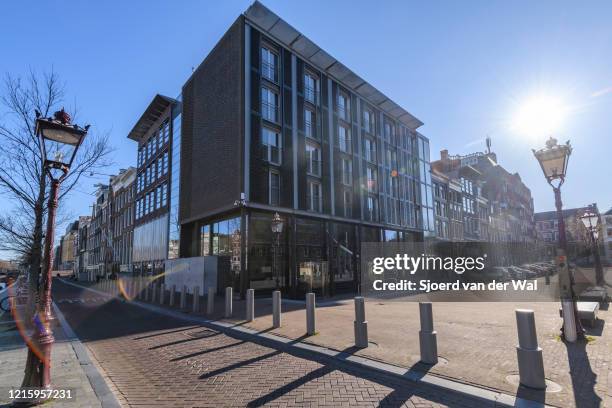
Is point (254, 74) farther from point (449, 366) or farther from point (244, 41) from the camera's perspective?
point (449, 366)

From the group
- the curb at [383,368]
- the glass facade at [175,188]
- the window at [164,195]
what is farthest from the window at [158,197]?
the curb at [383,368]

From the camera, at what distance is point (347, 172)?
1104 inches

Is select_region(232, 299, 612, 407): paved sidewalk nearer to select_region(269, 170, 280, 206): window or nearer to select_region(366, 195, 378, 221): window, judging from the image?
select_region(269, 170, 280, 206): window

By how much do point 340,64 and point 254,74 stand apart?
8.38 m

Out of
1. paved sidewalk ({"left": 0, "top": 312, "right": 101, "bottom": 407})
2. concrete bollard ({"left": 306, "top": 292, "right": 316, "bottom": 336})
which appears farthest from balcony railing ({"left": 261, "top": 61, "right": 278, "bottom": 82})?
paved sidewalk ({"left": 0, "top": 312, "right": 101, "bottom": 407})

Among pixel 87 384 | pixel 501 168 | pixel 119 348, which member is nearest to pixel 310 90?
pixel 119 348

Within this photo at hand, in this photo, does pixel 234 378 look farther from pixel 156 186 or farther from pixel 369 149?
pixel 156 186

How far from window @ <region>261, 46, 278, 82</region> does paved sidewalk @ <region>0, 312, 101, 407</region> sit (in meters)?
18.4

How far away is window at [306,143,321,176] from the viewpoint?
24.3m

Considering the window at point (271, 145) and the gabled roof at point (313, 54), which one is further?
the gabled roof at point (313, 54)

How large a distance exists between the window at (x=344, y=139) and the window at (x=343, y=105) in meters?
1.03

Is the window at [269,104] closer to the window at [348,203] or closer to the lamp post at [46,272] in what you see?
the window at [348,203]

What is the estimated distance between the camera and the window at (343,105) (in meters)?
28.6

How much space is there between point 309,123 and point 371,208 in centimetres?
975
